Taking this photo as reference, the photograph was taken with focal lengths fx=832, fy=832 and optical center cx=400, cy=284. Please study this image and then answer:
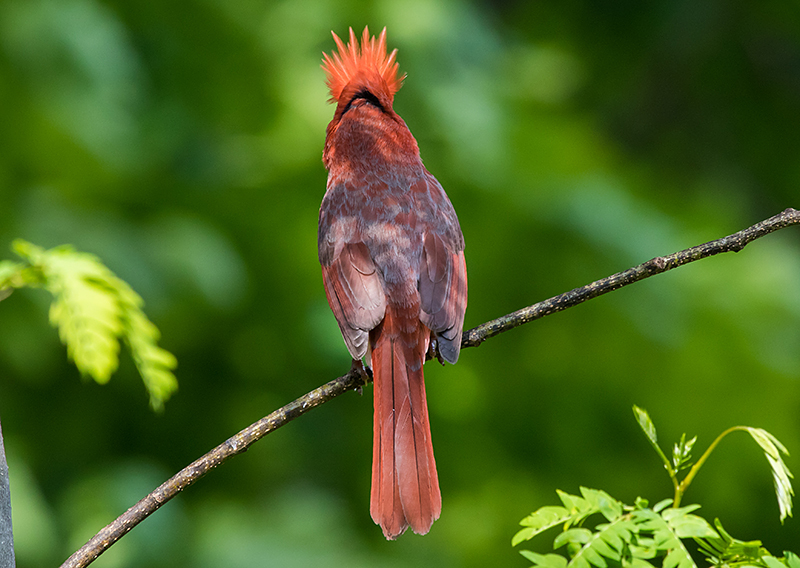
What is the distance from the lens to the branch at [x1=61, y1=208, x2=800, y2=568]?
4.56 ft

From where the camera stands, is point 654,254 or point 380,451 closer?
point 380,451

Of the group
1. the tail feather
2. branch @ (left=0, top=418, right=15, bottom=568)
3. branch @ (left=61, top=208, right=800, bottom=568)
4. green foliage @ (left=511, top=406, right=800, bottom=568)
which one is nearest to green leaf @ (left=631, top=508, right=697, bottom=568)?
green foliage @ (left=511, top=406, right=800, bottom=568)

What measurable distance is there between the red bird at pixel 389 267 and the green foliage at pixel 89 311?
2.07 feet

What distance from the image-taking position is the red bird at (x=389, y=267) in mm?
2211

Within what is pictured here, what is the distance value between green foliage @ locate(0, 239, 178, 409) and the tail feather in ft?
1.94

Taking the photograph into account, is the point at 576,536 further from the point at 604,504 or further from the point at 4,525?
the point at 4,525

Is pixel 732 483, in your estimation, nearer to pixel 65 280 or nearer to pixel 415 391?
pixel 415 391

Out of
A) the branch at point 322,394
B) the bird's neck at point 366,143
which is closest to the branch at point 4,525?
the branch at point 322,394

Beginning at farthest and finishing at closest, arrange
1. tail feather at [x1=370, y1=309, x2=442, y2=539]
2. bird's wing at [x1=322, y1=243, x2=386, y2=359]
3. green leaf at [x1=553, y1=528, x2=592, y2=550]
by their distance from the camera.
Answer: bird's wing at [x1=322, y1=243, x2=386, y2=359]
tail feather at [x1=370, y1=309, x2=442, y2=539]
green leaf at [x1=553, y1=528, x2=592, y2=550]

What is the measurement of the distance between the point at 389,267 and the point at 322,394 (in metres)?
0.88

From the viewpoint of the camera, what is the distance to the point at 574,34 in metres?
6.59

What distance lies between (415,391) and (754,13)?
641cm

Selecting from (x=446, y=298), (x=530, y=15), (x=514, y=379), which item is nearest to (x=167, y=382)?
(x=446, y=298)

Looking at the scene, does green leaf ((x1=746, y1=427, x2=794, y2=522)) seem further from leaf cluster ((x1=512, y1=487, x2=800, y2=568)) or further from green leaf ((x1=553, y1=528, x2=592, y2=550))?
green leaf ((x1=553, y1=528, x2=592, y2=550))
